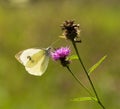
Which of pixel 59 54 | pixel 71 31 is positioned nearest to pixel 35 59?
pixel 59 54

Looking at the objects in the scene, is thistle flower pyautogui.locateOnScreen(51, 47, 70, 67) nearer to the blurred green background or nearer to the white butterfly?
the white butterfly

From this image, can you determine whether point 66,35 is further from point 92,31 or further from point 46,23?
point 46,23

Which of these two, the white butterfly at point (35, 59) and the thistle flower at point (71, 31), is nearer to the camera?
the thistle flower at point (71, 31)

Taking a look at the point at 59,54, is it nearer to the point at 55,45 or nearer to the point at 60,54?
the point at 60,54

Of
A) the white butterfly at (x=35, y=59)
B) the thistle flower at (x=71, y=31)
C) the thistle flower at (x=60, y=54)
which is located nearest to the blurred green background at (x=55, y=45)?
the white butterfly at (x=35, y=59)

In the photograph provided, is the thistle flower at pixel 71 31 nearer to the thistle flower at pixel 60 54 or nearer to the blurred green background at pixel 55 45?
the thistle flower at pixel 60 54

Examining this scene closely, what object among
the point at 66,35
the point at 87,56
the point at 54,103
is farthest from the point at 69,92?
the point at 66,35

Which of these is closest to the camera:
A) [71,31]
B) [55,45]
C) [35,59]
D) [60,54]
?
[71,31]
